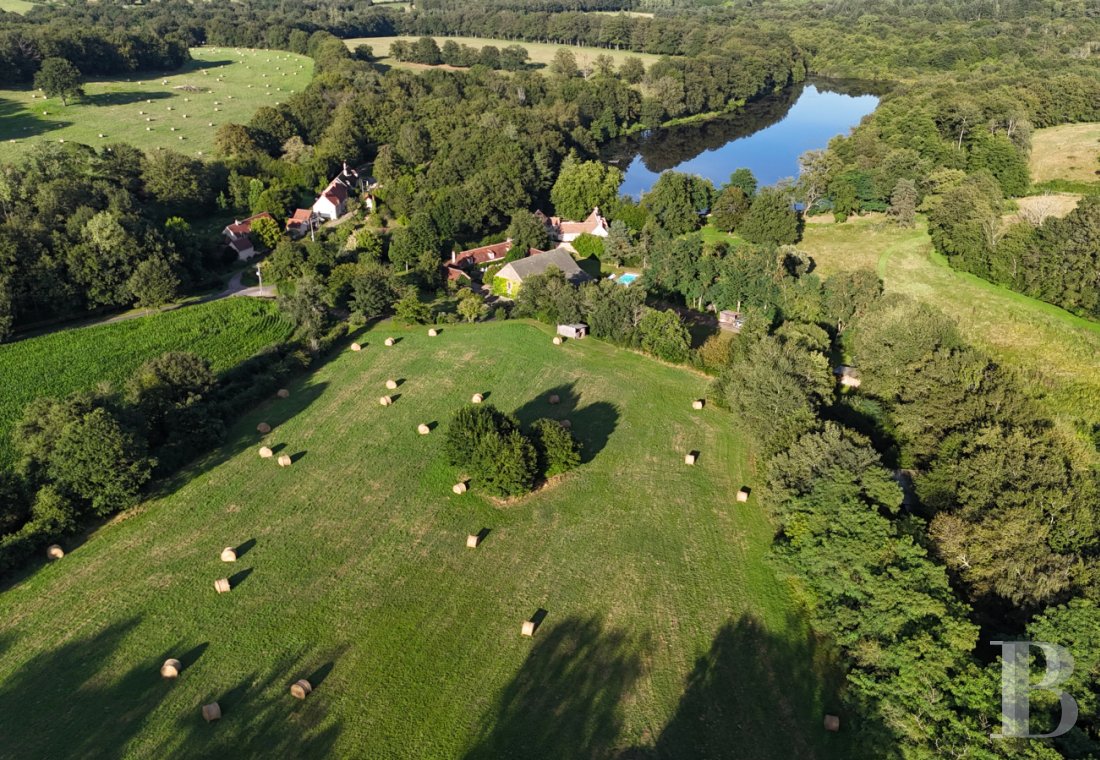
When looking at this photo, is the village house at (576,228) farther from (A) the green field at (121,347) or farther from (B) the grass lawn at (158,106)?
(B) the grass lawn at (158,106)

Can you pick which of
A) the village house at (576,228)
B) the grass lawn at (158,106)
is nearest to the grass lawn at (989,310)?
the village house at (576,228)

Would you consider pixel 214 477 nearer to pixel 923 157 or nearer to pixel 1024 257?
pixel 1024 257

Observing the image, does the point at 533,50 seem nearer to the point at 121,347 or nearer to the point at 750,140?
the point at 750,140

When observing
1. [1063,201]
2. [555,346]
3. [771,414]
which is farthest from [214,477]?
[1063,201]

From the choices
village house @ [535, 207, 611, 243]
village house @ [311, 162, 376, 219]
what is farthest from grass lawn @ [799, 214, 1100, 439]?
village house @ [311, 162, 376, 219]

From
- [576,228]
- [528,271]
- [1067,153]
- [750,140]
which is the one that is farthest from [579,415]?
[750,140]

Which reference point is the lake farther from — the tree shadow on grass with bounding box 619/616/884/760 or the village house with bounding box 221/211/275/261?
the tree shadow on grass with bounding box 619/616/884/760
